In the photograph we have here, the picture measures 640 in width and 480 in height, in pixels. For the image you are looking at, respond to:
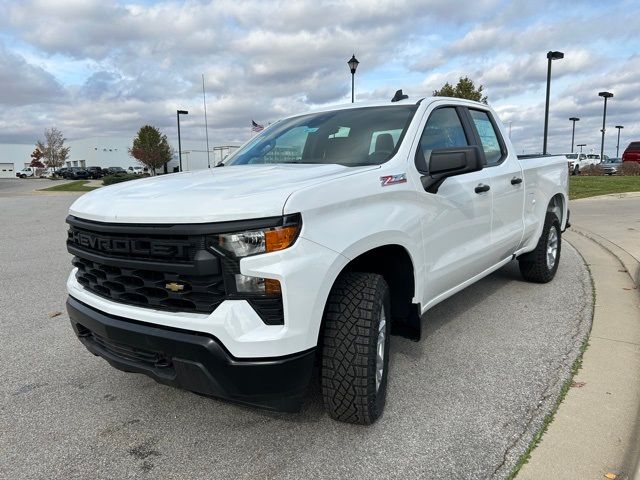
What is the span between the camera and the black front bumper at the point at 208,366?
7.20 ft

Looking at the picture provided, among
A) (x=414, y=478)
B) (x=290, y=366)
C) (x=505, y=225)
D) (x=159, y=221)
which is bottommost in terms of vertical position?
(x=414, y=478)

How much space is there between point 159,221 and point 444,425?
1.84 m

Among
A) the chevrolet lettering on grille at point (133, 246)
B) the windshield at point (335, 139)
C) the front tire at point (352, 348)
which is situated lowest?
the front tire at point (352, 348)

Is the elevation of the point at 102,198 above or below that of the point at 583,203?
above

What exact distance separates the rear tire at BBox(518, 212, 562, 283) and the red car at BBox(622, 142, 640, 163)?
29.2 meters

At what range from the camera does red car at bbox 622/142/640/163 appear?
30.0 metres

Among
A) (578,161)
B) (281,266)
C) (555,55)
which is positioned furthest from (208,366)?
(578,161)

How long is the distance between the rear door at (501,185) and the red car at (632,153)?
100 ft

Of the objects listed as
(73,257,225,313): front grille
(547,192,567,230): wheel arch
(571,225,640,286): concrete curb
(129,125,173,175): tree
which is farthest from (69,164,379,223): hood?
(129,125,173,175): tree

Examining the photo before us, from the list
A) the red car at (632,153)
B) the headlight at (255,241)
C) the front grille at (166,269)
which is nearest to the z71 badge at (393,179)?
the headlight at (255,241)

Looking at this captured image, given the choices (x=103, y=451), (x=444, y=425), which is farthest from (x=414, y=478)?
(x=103, y=451)

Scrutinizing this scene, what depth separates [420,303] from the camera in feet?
10.1

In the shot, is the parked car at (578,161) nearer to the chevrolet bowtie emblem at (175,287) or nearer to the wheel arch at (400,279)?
the wheel arch at (400,279)

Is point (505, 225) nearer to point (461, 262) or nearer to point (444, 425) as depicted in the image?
point (461, 262)
